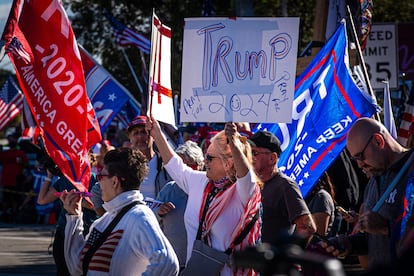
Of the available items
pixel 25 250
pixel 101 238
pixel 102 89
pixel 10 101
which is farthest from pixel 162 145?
pixel 10 101

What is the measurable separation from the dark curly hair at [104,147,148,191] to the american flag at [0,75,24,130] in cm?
1888

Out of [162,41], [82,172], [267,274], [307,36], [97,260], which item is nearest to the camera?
[267,274]

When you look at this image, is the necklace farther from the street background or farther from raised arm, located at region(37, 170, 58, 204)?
the street background

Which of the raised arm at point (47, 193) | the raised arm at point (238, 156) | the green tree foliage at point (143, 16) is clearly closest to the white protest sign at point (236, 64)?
the raised arm at point (238, 156)

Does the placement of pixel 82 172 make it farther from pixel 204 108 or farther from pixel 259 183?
pixel 259 183

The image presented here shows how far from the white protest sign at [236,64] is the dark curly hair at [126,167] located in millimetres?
1574

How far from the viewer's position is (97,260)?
526cm

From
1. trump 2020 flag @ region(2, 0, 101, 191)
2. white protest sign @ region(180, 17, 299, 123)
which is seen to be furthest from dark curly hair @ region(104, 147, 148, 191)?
white protest sign @ region(180, 17, 299, 123)

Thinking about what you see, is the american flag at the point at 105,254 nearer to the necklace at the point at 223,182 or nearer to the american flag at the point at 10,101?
Answer: the necklace at the point at 223,182

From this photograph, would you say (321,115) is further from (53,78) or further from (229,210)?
(229,210)

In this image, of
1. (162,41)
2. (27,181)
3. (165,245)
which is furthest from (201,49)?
(27,181)

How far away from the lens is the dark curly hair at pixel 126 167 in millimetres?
5488

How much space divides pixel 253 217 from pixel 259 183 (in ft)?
0.78

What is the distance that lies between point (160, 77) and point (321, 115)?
1485mm
